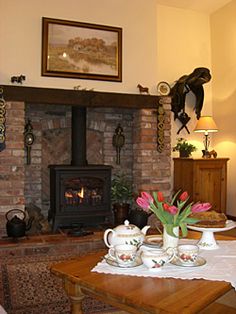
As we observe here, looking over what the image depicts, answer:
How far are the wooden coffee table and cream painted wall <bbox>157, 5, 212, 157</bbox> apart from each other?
160 inches

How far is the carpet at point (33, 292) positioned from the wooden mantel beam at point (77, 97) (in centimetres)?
179

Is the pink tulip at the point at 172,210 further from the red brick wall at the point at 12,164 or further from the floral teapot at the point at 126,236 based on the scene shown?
the red brick wall at the point at 12,164

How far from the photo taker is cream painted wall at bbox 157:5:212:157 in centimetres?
551

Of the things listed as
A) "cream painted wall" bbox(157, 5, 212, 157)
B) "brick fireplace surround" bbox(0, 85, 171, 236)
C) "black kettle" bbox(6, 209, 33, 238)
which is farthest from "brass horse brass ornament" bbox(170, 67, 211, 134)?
"black kettle" bbox(6, 209, 33, 238)

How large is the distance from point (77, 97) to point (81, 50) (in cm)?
61

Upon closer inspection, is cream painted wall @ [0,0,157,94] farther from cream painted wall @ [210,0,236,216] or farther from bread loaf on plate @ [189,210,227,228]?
bread loaf on plate @ [189,210,227,228]

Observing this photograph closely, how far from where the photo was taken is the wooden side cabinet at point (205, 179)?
197 inches

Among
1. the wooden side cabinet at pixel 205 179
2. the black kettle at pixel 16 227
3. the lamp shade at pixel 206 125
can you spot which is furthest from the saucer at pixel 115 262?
the lamp shade at pixel 206 125

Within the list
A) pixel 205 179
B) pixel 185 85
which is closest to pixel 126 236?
pixel 205 179

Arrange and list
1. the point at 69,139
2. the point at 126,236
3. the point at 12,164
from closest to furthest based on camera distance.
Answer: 1. the point at 126,236
2. the point at 12,164
3. the point at 69,139

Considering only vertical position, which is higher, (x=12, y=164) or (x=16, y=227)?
(x=12, y=164)

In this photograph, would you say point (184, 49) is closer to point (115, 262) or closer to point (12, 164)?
point (12, 164)

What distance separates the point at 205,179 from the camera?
5.05 metres

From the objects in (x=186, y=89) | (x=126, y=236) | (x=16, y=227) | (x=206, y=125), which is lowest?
(x=16, y=227)
